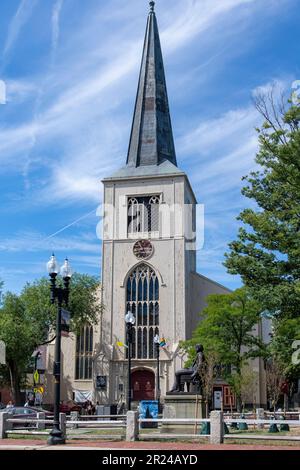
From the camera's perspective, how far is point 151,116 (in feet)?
181

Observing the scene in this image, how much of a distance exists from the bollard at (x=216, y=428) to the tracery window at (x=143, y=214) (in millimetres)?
33279

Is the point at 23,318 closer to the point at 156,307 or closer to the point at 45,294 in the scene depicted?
the point at 45,294

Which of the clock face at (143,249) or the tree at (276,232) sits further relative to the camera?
the clock face at (143,249)

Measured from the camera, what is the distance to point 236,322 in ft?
127

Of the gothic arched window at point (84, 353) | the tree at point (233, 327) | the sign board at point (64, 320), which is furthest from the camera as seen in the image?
the gothic arched window at point (84, 353)

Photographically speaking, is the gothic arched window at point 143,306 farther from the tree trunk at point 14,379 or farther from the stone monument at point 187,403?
the stone monument at point 187,403

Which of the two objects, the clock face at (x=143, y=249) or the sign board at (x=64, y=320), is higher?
the clock face at (x=143, y=249)

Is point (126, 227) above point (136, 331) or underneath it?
above

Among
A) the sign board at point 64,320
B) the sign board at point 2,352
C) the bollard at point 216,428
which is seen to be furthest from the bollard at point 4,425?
the sign board at point 2,352

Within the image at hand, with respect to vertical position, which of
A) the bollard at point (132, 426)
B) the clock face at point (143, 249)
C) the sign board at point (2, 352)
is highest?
the clock face at point (143, 249)

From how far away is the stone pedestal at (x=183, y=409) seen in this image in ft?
69.3

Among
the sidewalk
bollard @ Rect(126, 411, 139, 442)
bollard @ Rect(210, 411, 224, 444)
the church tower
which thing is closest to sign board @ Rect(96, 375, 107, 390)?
the church tower
